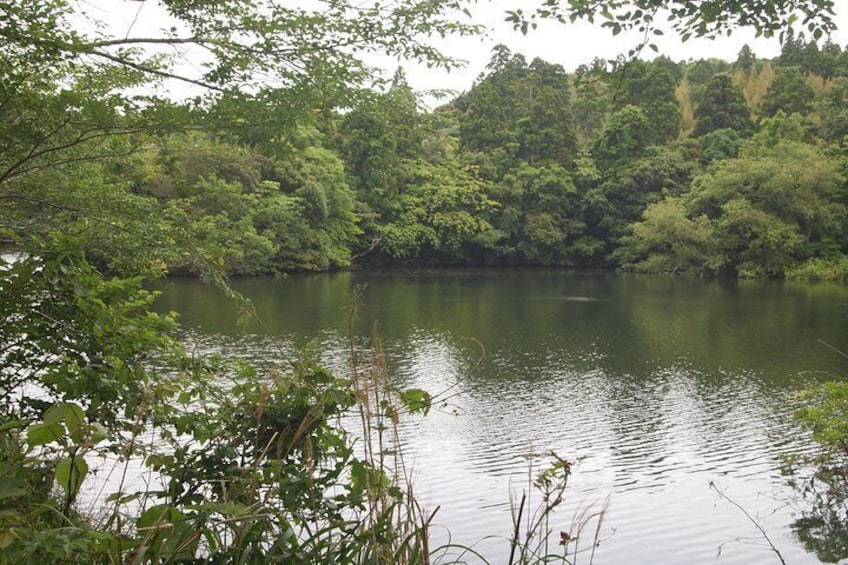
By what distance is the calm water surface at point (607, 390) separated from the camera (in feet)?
25.0

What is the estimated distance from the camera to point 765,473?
29.8 ft

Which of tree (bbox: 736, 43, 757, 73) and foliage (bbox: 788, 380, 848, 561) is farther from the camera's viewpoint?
tree (bbox: 736, 43, 757, 73)

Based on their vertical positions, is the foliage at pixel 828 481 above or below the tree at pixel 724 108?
below

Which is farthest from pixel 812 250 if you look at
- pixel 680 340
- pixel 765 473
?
pixel 765 473

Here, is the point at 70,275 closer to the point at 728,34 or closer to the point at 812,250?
the point at 728,34

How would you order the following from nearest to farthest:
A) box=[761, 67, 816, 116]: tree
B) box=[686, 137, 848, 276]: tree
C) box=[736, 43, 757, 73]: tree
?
box=[686, 137, 848, 276]: tree
box=[761, 67, 816, 116]: tree
box=[736, 43, 757, 73]: tree

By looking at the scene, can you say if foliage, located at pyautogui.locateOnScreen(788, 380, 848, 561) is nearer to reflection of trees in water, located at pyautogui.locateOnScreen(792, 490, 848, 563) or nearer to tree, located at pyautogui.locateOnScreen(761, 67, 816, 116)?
reflection of trees in water, located at pyautogui.locateOnScreen(792, 490, 848, 563)

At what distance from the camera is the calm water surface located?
761 centimetres

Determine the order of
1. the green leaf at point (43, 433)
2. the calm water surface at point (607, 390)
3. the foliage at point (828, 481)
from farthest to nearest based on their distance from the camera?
the calm water surface at point (607, 390) → the foliage at point (828, 481) → the green leaf at point (43, 433)

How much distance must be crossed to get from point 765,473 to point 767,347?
9322mm

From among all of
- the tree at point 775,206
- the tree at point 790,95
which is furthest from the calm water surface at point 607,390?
the tree at point 790,95

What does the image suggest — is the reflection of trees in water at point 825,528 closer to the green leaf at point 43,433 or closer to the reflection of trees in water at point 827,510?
the reflection of trees in water at point 827,510

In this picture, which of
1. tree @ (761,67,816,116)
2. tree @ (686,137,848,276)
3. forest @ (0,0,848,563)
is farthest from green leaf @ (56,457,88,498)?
tree @ (761,67,816,116)

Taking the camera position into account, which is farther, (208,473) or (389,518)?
(208,473)
